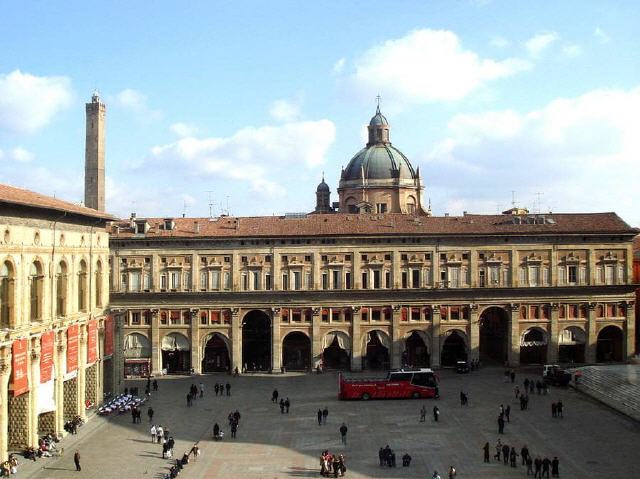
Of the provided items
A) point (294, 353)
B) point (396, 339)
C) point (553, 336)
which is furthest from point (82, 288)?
point (553, 336)

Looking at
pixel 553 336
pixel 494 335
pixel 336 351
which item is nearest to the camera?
pixel 553 336

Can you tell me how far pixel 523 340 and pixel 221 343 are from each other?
30.0 meters

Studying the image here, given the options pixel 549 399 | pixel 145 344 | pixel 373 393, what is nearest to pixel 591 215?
pixel 549 399

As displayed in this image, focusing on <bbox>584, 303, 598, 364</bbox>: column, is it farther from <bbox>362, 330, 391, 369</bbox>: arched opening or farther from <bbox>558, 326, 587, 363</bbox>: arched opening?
<bbox>362, 330, 391, 369</bbox>: arched opening

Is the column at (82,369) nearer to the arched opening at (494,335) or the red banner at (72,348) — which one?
the red banner at (72,348)

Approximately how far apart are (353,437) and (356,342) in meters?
27.3

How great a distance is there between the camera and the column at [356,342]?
78.4 m

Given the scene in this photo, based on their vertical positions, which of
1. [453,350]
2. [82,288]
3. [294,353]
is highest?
[82,288]

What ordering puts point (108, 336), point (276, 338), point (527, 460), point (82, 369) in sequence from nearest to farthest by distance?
point (527, 460) → point (82, 369) → point (108, 336) → point (276, 338)

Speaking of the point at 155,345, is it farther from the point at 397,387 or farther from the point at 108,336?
the point at 397,387

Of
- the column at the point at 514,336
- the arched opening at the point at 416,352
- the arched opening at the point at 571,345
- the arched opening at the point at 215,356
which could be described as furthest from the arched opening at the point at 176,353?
the arched opening at the point at 571,345

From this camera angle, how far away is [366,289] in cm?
7850

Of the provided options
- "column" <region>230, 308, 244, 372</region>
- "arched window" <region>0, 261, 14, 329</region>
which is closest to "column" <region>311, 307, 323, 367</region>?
"column" <region>230, 308, 244, 372</region>

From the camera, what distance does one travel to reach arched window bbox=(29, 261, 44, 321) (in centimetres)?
4767
